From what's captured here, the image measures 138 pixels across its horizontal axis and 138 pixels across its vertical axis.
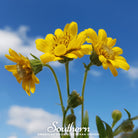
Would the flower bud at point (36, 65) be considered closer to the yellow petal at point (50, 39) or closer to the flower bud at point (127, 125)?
the yellow petal at point (50, 39)

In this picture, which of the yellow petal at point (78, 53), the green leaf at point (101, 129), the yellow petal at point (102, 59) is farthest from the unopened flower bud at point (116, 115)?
the yellow petal at point (78, 53)

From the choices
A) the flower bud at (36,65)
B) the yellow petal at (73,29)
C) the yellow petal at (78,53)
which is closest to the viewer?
the yellow petal at (78,53)

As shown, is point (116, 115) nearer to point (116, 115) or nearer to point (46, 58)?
point (116, 115)

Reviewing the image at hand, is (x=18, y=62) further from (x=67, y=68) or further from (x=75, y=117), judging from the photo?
(x=75, y=117)

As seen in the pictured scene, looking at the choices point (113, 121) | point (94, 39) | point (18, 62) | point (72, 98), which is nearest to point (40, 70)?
point (18, 62)

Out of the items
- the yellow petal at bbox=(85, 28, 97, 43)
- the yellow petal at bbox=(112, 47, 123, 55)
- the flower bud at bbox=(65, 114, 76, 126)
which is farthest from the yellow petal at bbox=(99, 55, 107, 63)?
the flower bud at bbox=(65, 114, 76, 126)

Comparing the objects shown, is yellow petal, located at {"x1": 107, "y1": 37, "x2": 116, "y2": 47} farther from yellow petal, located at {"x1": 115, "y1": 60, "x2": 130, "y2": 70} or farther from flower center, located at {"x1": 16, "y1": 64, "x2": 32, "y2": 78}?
flower center, located at {"x1": 16, "y1": 64, "x2": 32, "y2": 78}

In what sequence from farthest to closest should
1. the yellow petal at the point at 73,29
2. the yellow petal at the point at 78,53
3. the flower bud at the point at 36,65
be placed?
the yellow petal at the point at 73,29 → the flower bud at the point at 36,65 → the yellow petal at the point at 78,53

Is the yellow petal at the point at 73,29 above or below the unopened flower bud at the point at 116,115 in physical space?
above
